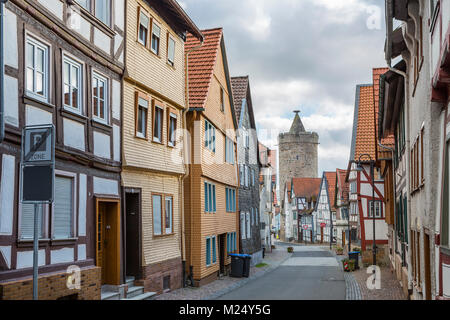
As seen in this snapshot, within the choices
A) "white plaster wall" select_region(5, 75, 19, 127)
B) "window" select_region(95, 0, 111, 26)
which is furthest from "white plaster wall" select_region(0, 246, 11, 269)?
"window" select_region(95, 0, 111, 26)

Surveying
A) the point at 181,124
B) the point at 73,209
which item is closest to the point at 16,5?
the point at 73,209

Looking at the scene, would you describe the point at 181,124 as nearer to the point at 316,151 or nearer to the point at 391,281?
the point at 391,281

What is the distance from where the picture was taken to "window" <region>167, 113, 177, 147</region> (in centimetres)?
1839

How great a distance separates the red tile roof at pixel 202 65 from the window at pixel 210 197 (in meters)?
3.31

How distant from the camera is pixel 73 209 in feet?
38.4

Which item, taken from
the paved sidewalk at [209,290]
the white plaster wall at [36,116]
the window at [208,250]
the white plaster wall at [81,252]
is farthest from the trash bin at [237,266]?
the white plaster wall at [36,116]

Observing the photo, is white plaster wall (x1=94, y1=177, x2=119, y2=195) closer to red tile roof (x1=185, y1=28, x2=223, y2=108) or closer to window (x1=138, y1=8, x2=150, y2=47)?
window (x1=138, y1=8, x2=150, y2=47)

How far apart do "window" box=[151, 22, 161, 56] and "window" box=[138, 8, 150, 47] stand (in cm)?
49

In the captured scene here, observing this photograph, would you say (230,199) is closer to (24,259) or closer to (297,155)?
(24,259)

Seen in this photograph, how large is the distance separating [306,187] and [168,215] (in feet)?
212

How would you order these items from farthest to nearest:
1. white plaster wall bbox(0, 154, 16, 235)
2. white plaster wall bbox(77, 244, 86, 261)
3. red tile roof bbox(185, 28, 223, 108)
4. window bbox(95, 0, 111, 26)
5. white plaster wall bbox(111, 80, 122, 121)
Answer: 1. red tile roof bbox(185, 28, 223, 108)
2. white plaster wall bbox(111, 80, 122, 121)
3. window bbox(95, 0, 111, 26)
4. white plaster wall bbox(77, 244, 86, 261)
5. white plaster wall bbox(0, 154, 16, 235)

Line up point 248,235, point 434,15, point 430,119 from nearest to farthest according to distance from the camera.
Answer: point 434,15 < point 430,119 < point 248,235

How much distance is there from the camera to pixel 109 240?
1408 cm
